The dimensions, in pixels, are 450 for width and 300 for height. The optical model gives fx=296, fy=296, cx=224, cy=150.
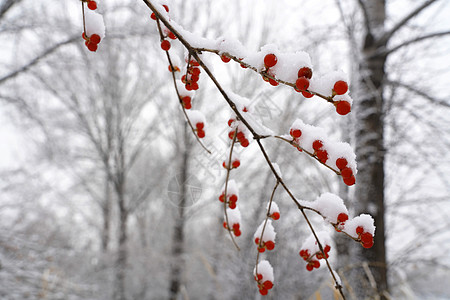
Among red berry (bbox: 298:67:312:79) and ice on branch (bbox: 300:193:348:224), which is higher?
red berry (bbox: 298:67:312:79)

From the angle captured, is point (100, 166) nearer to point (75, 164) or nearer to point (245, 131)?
point (75, 164)

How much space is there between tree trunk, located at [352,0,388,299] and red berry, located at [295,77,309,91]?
214cm

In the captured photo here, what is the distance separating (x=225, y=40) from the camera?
0.67 metres

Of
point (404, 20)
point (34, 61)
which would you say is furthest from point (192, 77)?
point (34, 61)

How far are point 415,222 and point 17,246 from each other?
467 cm

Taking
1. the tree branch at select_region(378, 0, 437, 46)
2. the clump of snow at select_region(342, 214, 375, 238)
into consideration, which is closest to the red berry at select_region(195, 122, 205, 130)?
the clump of snow at select_region(342, 214, 375, 238)

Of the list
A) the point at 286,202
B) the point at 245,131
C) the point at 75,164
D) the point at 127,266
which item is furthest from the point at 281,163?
the point at 75,164

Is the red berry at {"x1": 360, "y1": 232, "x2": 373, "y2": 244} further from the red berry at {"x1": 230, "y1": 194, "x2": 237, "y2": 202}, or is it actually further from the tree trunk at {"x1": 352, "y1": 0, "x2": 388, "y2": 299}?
the tree trunk at {"x1": 352, "y1": 0, "x2": 388, "y2": 299}

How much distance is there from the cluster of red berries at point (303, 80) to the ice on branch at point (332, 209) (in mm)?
288

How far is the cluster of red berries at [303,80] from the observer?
594 millimetres

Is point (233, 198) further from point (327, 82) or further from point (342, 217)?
point (327, 82)

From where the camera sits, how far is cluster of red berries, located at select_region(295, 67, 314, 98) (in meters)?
0.59

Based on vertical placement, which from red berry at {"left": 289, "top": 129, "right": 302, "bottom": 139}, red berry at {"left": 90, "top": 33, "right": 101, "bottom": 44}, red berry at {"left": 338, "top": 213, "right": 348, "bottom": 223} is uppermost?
red berry at {"left": 90, "top": 33, "right": 101, "bottom": 44}

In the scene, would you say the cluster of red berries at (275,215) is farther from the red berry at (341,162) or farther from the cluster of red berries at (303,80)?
the cluster of red berries at (303,80)
